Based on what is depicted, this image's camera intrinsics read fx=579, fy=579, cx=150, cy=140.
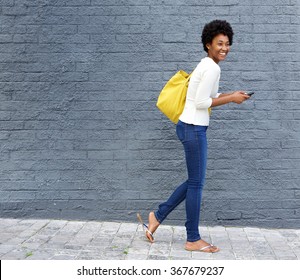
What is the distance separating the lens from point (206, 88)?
16.5 feet

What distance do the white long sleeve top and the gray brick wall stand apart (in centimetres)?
96

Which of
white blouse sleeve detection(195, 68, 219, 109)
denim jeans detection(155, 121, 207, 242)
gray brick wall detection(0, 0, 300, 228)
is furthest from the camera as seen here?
gray brick wall detection(0, 0, 300, 228)

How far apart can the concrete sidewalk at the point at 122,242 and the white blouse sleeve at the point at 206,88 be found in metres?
1.36

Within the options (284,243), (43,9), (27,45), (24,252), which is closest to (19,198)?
(24,252)

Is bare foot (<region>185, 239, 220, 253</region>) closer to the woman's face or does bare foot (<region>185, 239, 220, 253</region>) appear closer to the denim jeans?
the denim jeans

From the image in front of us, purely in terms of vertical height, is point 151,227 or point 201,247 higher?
point 151,227

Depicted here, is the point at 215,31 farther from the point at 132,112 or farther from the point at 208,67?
the point at 132,112

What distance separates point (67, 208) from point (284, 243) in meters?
2.29

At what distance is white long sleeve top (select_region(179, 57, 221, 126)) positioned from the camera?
16.5ft

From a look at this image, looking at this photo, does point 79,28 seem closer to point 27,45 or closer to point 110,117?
point 27,45

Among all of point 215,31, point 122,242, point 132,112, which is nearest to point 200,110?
point 215,31

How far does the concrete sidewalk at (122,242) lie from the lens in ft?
16.8

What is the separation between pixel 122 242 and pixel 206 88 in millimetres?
1681

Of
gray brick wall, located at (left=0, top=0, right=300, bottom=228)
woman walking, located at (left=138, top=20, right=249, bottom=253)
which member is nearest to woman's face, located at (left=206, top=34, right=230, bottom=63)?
woman walking, located at (left=138, top=20, right=249, bottom=253)
